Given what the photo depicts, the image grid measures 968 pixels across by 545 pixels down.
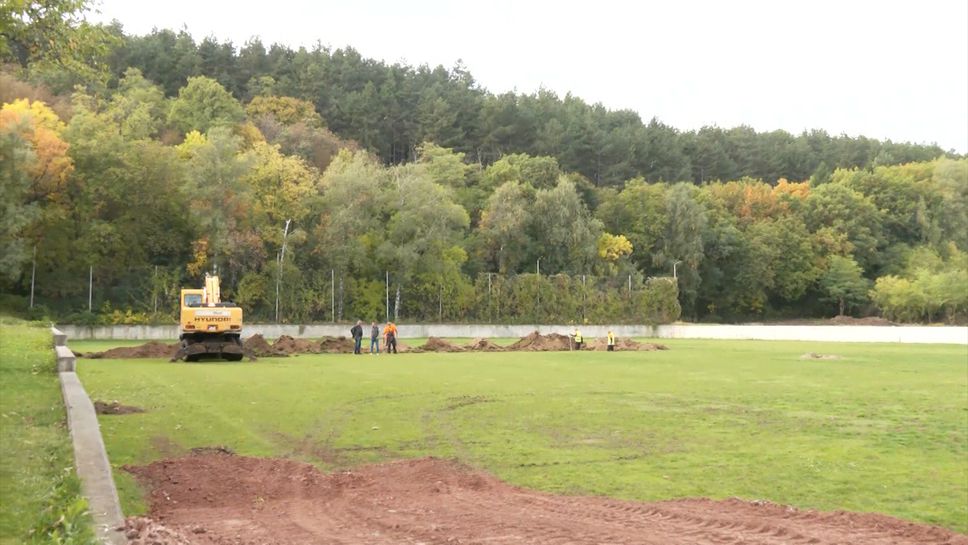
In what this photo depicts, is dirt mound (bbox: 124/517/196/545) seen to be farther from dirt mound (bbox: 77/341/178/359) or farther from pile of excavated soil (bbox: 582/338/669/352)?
pile of excavated soil (bbox: 582/338/669/352)

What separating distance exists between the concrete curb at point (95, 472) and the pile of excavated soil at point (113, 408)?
1.60m

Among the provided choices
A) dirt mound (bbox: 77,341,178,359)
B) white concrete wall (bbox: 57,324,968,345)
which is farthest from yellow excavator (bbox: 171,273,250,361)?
white concrete wall (bbox: 57,324,968,345)

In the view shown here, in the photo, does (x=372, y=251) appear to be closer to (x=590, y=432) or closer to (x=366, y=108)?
(x=366, y=108)

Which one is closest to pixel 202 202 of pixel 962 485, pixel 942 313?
pixel 962 485

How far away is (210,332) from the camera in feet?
112

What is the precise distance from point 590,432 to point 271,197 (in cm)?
5877

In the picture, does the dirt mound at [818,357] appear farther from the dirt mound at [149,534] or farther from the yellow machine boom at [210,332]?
the dirt mound at [149,534]

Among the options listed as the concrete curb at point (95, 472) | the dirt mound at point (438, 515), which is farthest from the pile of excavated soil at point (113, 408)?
the dirt mound at point (438, 515)

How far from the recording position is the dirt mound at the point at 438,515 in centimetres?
788

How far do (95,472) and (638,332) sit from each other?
69.8 m

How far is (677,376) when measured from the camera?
1075 inches

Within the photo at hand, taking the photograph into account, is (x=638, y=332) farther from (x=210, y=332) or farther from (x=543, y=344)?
(x=210, y=332)

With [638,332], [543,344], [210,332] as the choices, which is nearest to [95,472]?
[210,332]

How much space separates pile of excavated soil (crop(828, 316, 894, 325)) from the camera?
298 feet
